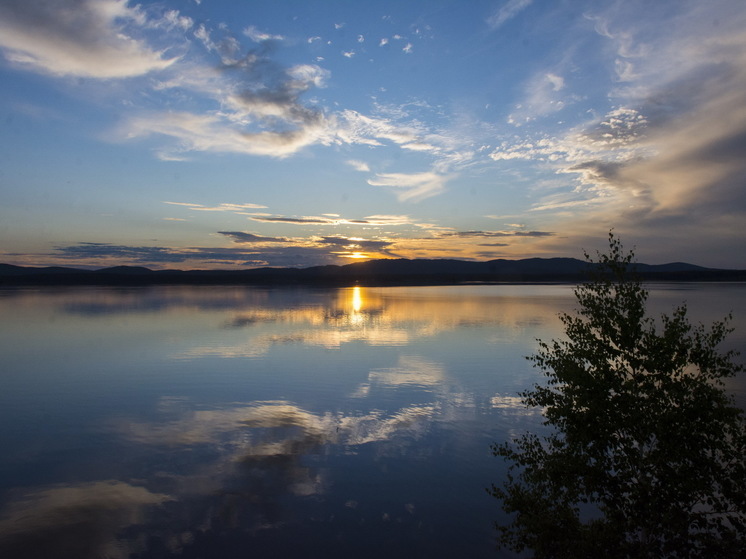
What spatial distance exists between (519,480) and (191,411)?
50.6ft

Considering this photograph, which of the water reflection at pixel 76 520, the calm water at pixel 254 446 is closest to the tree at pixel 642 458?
the calm water at pixel 254 446

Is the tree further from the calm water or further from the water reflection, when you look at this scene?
the water reflection

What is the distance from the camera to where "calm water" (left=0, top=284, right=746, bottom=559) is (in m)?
12.9

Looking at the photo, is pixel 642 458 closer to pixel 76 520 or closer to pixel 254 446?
pixel 254 446

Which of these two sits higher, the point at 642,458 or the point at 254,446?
the point at 642,458

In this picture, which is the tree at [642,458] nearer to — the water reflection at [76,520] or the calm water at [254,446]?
the calm water at [254,446]

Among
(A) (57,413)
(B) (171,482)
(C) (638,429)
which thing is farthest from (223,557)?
(A) (57,413)

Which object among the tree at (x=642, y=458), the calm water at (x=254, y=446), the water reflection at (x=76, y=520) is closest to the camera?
the tree at (x=642, y=458)

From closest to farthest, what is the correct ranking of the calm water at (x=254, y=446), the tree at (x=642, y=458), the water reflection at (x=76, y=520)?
the tree at (x=642, y=458) → the water reflection at (x=76, y=520) → the calm water at (x=254, y=446)

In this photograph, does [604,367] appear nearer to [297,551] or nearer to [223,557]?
[297,551]

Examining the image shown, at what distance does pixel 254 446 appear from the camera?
18.8 metres

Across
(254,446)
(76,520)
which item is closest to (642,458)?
(254,446)

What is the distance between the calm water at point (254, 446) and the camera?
12922 mm

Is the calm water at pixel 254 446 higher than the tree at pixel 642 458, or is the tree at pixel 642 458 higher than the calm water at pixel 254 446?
the tree at pixel 642 458
